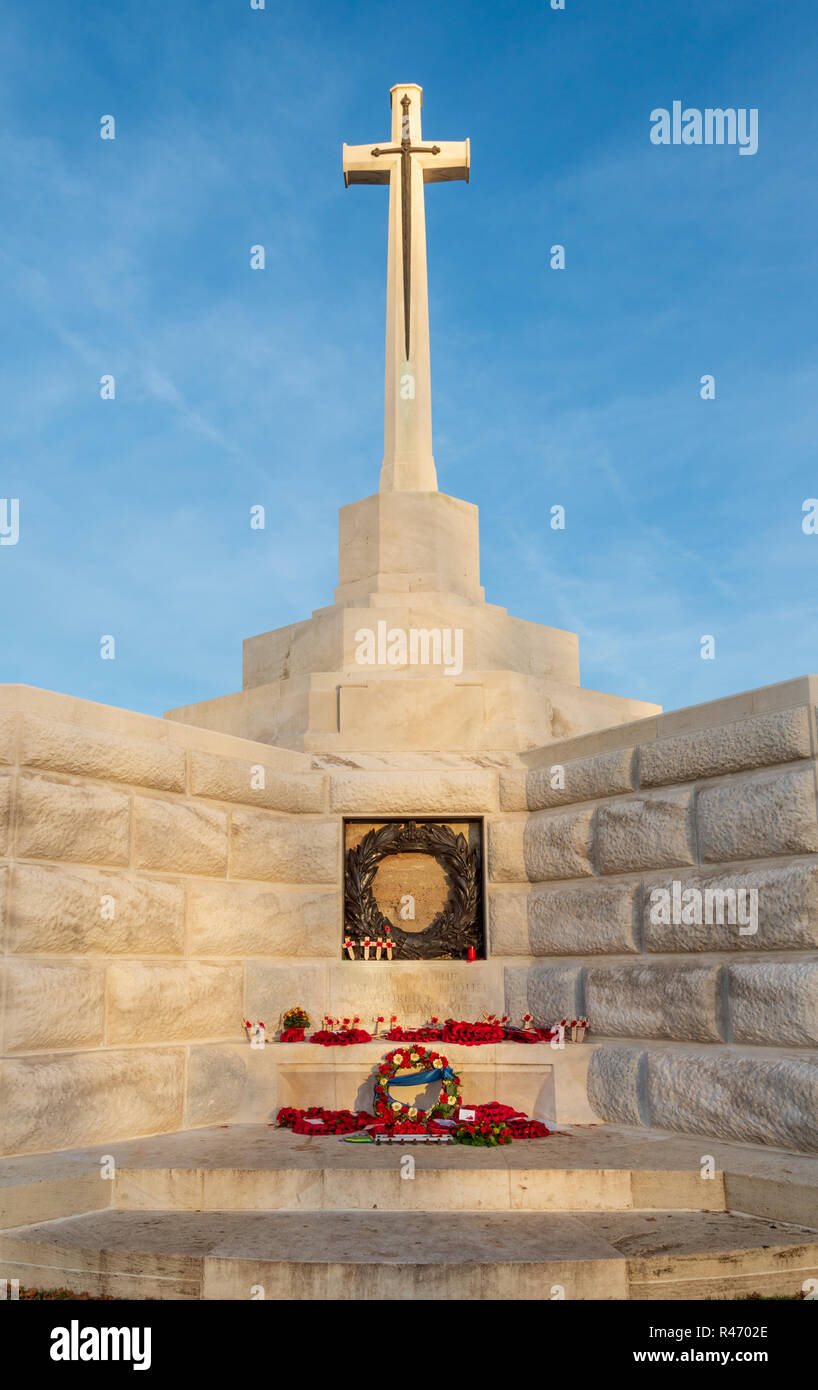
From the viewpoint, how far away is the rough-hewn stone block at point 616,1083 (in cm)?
911

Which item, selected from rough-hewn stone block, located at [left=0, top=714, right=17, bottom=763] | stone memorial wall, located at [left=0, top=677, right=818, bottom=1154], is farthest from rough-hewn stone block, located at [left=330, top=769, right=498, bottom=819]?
rough-hewn stone block, located at [left=0, top=714, right=17, bottom=763]

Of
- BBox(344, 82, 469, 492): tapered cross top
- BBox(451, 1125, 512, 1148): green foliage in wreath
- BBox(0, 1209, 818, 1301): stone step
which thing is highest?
BBox(344, 82, 469, 492): tapered cross top

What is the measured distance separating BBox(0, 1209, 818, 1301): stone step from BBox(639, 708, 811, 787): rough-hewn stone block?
3391 mm

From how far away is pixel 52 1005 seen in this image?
8203mm

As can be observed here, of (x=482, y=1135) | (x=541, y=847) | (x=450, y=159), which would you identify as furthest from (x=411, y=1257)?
(x=450, y=159)

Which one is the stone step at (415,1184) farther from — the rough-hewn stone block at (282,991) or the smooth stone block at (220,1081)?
the rough-hewn stone block at (282,991)

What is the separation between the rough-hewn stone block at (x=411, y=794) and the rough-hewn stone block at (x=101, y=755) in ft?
6.42

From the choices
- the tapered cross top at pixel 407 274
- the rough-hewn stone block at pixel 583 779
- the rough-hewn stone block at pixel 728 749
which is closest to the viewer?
the rough-hewn stone block at pixel 728 749

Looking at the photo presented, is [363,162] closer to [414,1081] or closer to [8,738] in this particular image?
[8,738]

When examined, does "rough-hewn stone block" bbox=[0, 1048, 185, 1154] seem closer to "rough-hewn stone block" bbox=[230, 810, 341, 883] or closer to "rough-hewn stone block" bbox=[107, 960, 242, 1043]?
"rough-hewn stone block" bbox=[107, 960, 242, 1043]

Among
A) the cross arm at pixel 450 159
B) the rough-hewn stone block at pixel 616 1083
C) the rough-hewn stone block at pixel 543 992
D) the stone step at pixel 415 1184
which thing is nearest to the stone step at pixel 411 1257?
the stone step at pixel 415 1184

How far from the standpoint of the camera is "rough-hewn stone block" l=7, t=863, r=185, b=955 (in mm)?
8156

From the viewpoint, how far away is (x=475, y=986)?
10.8 metres
